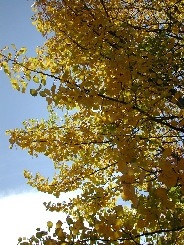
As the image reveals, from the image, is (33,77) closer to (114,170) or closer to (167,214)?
(167,214)

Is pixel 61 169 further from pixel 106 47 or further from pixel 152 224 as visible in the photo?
pixel 152 224

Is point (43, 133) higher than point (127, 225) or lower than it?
higher

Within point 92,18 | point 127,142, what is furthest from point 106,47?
point 127,142

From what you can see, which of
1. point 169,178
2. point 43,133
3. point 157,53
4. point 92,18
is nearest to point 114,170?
point 43,133

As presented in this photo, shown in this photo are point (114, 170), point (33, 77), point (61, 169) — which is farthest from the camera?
point (61, 169)

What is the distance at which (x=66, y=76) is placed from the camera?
272cm

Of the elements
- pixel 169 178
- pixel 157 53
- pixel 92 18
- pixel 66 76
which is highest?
pixel 92 18

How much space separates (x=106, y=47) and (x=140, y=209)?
7.08ft

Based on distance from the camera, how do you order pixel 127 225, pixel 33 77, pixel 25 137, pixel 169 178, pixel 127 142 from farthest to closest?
1. pixel 25 137
2. pixel 33 77
3. pixel 127 142
4. pixel 127 225
5. pixel 169 178

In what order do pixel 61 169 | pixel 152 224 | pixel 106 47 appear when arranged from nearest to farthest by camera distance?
pixel 152 224
pixel 106 47
pixel 61 169

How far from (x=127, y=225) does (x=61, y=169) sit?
346 centimetres

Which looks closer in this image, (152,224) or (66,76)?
(152,224)

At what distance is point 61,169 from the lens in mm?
5516

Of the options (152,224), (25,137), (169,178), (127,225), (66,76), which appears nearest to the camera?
(169,178)
